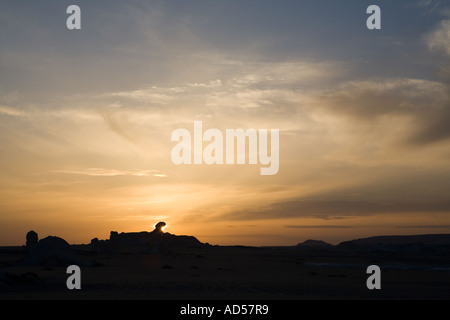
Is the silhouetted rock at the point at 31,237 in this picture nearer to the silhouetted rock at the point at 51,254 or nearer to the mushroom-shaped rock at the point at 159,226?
the mushroom-shaped rock at the point at 159,226

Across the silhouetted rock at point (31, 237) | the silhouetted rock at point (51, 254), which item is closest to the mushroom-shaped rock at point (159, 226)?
the silhouetted rock at point (31, 237)

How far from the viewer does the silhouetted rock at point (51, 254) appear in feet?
153

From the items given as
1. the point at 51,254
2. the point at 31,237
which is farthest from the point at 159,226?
the point at 51,254

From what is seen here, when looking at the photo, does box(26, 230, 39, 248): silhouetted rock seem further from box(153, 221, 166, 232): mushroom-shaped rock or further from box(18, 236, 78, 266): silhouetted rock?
box(18, 236, 78, 266): silhouetted rock

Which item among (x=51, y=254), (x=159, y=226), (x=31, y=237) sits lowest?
(x=31, y=237)

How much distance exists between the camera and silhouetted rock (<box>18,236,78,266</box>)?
46.6m

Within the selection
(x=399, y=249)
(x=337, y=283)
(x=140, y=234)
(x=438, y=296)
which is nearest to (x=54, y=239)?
(x=337, y=283)

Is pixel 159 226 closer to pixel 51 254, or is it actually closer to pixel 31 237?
pixel 31 237

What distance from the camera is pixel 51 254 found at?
47.0m

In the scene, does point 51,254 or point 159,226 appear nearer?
point 51,254

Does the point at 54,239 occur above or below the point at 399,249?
above
